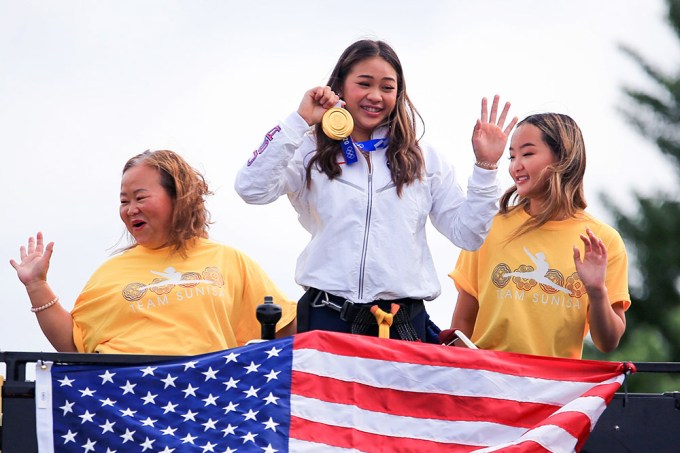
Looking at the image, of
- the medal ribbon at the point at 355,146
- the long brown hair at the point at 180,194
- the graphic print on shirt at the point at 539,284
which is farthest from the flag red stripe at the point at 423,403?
the long brown hair at the point at 180,194

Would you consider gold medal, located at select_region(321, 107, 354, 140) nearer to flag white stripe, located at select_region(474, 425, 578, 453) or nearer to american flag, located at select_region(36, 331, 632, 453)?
american flag, located at select_region(36, 331, 632, 453)

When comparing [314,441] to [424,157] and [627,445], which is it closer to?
[627,445]

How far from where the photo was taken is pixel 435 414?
4.89m

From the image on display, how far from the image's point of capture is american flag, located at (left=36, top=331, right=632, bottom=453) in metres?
4.70

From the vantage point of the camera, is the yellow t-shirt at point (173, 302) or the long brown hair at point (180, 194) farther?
the long brown hair at point (180, 194)

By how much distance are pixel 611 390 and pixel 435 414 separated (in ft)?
2.29

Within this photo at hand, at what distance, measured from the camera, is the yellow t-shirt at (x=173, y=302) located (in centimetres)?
559

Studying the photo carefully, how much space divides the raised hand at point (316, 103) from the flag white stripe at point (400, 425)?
1300 millimetres

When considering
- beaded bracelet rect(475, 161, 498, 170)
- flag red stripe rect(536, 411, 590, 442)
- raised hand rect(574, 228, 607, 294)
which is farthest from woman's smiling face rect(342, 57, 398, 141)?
flag red stripe rect(536, 411, 590, 442)

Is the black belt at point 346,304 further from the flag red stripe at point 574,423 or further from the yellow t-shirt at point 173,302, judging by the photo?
the flag red stripe at point 574,423

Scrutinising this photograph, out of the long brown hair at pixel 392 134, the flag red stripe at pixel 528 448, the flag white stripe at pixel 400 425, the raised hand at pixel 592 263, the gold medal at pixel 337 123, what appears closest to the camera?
the flag red stripe at pixel 528 448

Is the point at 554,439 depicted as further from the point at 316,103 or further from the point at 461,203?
the point at 316,103

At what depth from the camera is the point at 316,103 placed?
5.44 metres

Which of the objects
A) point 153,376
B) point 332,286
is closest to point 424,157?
point 332,286
